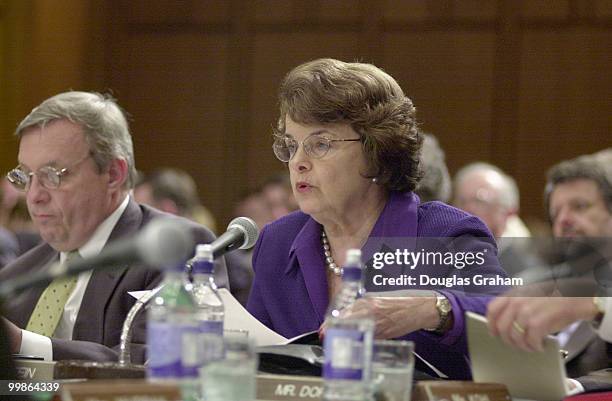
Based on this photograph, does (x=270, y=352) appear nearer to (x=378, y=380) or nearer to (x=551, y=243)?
(x=378, y=380)

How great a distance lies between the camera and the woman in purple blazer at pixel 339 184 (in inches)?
99.7

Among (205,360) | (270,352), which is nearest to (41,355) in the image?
(270,352)

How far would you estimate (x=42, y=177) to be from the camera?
10.2ft

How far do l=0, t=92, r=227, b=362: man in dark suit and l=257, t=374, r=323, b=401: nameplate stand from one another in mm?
1111

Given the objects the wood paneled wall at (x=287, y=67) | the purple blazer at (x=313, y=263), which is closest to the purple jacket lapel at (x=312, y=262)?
the purple blazer at (x=313, y=263)

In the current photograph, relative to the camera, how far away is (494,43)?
281 inches

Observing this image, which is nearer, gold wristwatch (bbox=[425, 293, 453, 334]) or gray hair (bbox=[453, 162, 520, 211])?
gold wristwatch (bbox=[425, 293, 453, 334])

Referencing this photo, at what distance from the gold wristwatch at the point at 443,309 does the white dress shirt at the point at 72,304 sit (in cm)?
88

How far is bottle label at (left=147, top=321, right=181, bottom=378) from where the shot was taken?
59.1 inches

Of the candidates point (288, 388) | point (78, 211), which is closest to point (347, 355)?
point (288, 388)

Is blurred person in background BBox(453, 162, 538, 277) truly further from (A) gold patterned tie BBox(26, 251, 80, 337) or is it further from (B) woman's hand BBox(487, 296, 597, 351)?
(B) woman's hand BBox(487, 296, 597, 351)

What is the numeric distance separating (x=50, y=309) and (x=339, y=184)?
972 mm

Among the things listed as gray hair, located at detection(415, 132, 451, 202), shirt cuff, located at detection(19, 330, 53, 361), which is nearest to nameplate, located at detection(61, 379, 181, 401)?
shirt cuff, located at detection(19, 330, 53, 361)

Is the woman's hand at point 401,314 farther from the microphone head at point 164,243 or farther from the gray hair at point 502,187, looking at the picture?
the gray hair at point 502,187
